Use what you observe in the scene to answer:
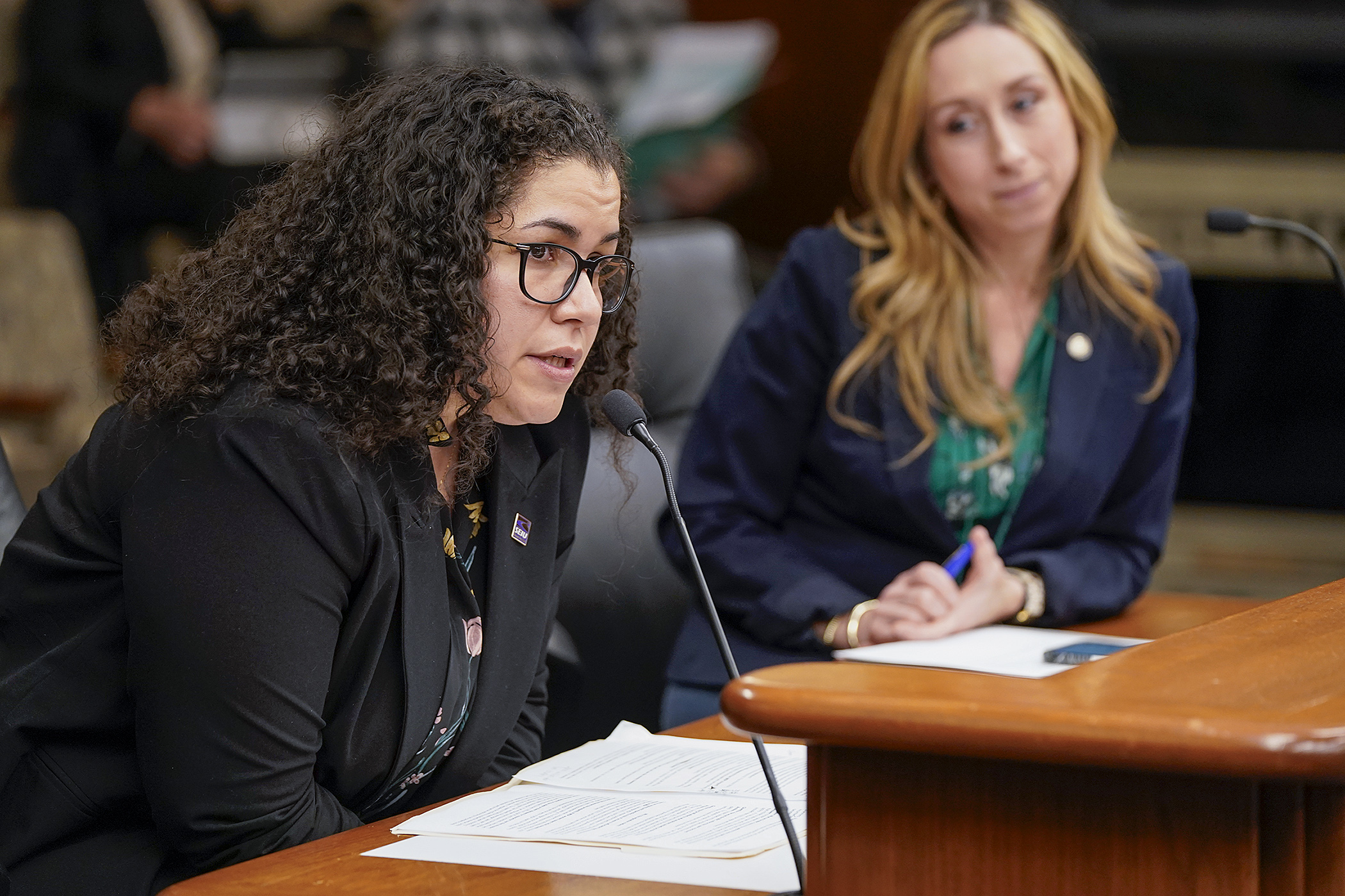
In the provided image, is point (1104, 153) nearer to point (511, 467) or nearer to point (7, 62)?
point (511, 467)

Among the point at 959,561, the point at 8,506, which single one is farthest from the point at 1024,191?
the point at 8,506

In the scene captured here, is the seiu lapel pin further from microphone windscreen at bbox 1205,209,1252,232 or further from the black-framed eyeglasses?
microphone windscreen at bbox 1205,209,1252,232

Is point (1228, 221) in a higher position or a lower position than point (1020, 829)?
higher

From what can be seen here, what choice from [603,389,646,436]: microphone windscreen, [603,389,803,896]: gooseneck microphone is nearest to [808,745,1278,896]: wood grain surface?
[603,389,803,896]: gooseneck microphone

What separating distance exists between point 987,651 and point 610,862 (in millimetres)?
655

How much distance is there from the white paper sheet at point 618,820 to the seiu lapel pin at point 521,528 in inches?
9.8

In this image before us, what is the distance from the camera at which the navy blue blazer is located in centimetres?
178

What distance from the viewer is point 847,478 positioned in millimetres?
1826

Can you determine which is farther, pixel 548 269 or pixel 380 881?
pixel 548 269

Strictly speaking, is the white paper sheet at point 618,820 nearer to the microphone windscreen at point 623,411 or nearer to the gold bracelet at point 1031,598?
the microphone windscreen at point 623,411

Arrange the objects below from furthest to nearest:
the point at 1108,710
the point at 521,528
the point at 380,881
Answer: the point at 521,528, the point at 380,881, the point at 1108,710

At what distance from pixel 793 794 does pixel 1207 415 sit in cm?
326

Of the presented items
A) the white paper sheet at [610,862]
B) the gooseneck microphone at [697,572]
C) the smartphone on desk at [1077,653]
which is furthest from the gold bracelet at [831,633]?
the white paper sheet at [610,862]

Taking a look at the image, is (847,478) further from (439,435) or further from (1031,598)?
(439,435)
